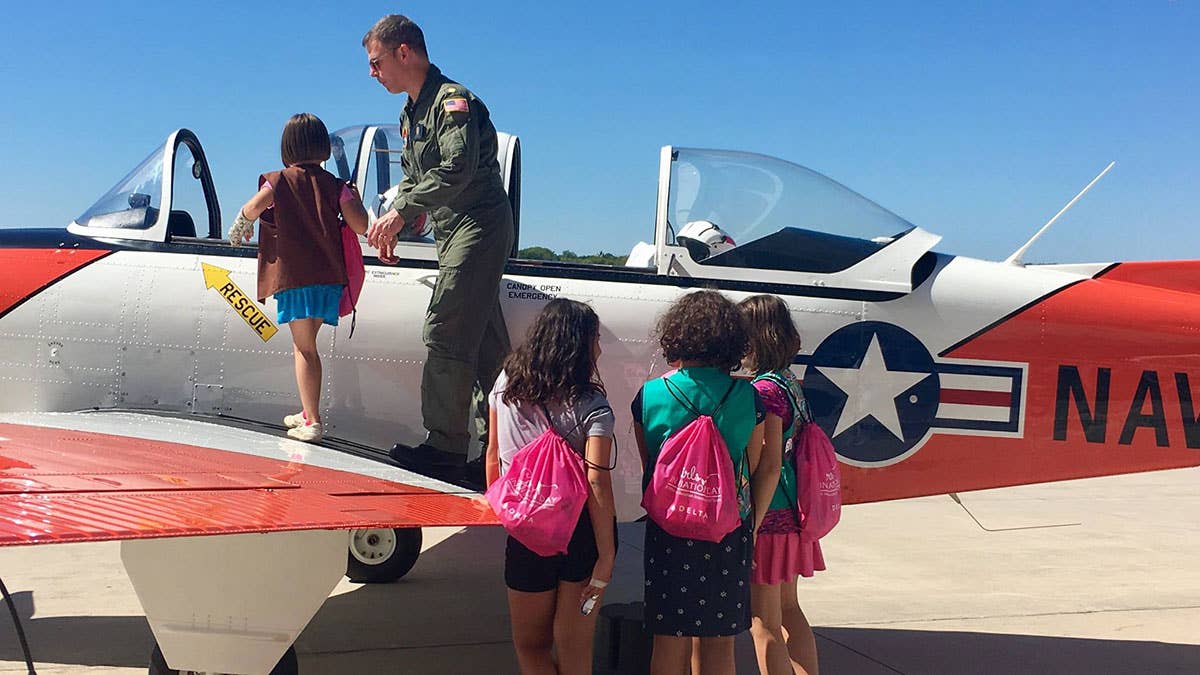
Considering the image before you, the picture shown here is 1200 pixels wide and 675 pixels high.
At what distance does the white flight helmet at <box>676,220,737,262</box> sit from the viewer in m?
4.87

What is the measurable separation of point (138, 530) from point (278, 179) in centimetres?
206

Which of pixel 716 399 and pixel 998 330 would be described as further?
pixel 998 330

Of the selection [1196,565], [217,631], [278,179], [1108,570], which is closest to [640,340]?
[278,179]

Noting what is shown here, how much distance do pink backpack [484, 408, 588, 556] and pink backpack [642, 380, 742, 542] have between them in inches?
10.5

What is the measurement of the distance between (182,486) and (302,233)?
1413mm

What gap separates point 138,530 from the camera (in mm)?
2838

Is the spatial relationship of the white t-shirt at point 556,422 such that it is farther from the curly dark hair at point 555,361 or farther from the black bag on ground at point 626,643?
the black bag on ground at point 626,643

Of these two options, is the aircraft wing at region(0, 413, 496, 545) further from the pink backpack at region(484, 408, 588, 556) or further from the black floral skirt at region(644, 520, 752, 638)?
the black floral skirt at region(644, 520, 752, 638)

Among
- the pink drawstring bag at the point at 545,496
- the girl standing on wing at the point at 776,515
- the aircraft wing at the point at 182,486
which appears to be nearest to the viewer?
the aircraft wing at the point at 182,486

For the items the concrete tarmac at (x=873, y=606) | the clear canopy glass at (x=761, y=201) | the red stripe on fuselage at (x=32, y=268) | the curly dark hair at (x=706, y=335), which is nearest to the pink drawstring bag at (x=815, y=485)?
the curly dark hair at (x=706, y=335)

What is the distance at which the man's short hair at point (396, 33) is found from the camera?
443cm

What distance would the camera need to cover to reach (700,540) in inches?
126

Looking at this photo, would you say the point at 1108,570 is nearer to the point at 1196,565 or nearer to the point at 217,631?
the point at 1196,565

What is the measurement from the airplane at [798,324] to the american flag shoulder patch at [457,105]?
A: 2.99 feet
